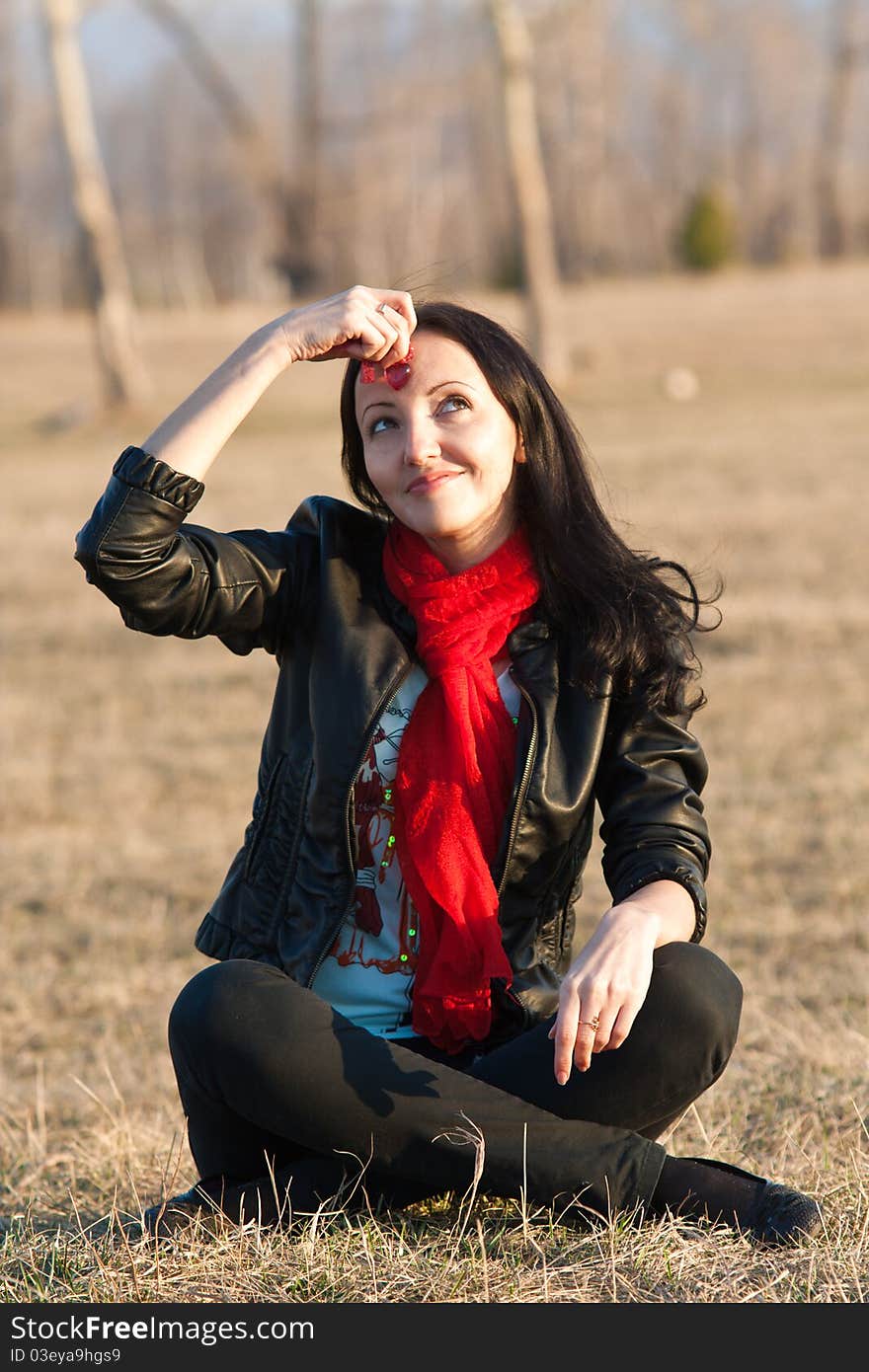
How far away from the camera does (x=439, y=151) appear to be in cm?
6719

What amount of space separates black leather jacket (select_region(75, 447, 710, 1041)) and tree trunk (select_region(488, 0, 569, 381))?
18395 millimetres

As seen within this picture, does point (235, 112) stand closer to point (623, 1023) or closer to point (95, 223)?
point (95, 223)

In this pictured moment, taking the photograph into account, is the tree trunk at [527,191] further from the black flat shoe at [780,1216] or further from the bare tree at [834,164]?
the bare tree at [834,164]

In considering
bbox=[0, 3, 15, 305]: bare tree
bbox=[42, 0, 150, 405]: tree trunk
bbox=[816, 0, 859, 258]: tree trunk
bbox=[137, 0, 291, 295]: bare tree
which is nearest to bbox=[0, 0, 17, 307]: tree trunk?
bbox=[0, 3, 15, 305]: bare tree

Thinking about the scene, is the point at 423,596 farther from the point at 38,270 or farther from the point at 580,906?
the point at 38,270

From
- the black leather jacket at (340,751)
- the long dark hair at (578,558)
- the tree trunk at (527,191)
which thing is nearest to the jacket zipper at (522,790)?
the black leather jacket at (340,751)

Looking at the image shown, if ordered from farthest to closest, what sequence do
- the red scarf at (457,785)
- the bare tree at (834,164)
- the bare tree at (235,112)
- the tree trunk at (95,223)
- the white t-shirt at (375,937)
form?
the bare tree at (834,164), the bare tree at (235,112), the tree trunk at (95,223), the white t-shirt at (375,937), the red scarf at (457,785)

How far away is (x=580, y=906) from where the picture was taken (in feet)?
17.6

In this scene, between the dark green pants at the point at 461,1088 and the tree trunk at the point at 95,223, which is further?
the tree trunk at the point at 95,223

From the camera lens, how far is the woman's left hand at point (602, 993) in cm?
232

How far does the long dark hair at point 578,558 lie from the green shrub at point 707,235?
1331 inches

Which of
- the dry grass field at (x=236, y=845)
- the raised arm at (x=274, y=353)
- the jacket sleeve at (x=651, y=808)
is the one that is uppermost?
the raised arm at (x=274, y=353)

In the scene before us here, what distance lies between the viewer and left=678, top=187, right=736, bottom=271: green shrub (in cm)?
3506

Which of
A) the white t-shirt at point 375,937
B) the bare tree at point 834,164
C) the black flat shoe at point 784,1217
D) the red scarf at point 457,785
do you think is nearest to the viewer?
the black flat shoe at point 784,1217
